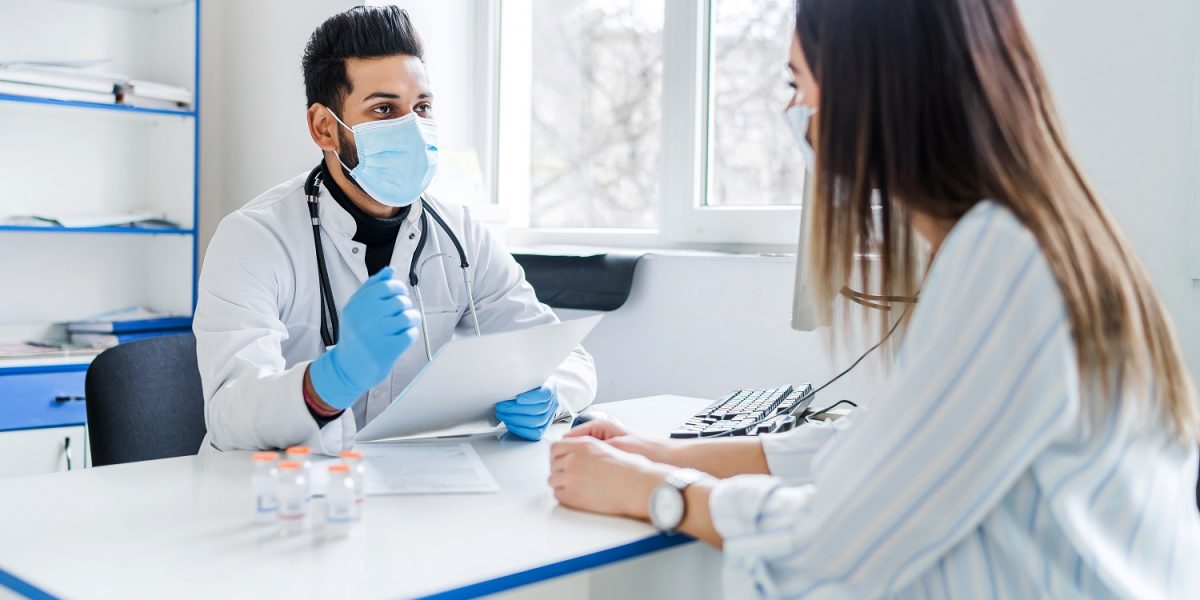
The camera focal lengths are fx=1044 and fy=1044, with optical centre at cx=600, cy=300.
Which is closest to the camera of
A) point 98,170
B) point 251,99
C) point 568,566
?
point 568,566

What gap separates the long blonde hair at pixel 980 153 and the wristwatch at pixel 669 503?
0.30 m

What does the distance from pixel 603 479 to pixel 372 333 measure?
13.0 inches

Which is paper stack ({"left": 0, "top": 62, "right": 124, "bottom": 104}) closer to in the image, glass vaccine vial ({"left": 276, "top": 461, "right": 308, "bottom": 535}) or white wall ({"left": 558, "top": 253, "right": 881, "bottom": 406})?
white wall ({"left": 558, "top": 253, "right": 881, "bottom": 406})

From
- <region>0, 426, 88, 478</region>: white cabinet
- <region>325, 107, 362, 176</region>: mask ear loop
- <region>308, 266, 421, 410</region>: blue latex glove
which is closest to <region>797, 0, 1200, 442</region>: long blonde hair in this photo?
<region>308, 266, 421, 410</region>: blue latex glove

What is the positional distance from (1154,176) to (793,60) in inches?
32.1

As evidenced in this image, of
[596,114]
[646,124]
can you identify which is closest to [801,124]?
[646,124]

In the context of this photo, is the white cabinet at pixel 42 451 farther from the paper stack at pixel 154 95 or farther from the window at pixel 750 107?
the window at pixel 750 107

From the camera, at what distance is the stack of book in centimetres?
284

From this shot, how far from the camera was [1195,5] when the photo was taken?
1.53 m

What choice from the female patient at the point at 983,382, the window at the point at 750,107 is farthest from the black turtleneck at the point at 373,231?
the window at the point at 750,107

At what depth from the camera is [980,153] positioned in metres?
0.87

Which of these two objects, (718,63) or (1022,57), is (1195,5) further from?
(718,63)

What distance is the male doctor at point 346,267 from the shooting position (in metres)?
1.38

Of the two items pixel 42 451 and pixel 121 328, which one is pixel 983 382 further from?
pixel 121 328
